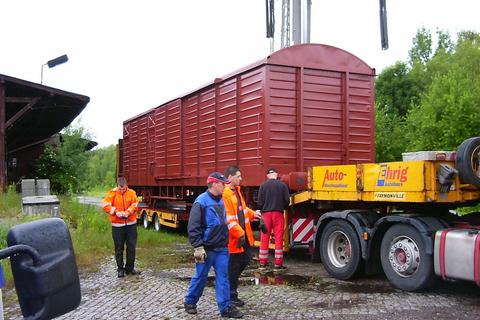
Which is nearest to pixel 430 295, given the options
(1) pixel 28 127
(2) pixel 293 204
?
(2) pixel 293 204

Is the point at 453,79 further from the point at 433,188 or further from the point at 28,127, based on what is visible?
the point at 433,188

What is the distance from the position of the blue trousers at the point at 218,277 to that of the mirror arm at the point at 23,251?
3.97 meters

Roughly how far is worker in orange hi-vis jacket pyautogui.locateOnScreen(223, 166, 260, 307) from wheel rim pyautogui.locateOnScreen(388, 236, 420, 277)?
1.94m

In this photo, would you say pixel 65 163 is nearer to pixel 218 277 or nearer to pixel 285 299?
pixel 285 299

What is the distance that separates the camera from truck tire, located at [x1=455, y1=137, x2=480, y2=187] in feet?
20.6

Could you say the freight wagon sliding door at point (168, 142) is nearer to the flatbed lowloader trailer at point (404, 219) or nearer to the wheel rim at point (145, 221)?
the wheel rim at point (145, 221)

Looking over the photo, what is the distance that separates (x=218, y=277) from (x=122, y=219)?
316cm

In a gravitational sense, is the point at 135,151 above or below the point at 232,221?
above

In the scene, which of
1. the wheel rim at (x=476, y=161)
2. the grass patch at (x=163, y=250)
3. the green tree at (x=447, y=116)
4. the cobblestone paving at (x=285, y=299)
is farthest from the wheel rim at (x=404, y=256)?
the green tree at (x=447, y=116)

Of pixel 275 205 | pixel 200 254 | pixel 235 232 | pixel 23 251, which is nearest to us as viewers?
pixel 23 251

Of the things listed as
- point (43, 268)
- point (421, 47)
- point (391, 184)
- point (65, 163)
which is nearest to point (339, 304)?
point (391, 184)

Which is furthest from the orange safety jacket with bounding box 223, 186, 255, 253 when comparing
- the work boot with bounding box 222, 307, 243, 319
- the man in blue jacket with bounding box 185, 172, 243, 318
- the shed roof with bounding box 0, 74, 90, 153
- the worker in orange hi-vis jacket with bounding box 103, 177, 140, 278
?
the shed roof with bounding box 0, 74, 90, 153

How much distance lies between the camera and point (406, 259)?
6699 mm

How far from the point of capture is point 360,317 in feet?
18.2
